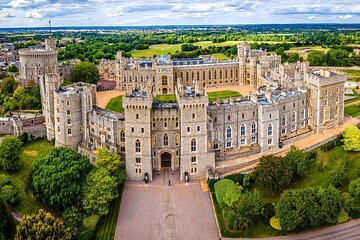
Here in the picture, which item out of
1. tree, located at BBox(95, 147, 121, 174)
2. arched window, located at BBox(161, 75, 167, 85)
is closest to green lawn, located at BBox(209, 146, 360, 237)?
tree, located at BBox(95, 147, 121, 174)

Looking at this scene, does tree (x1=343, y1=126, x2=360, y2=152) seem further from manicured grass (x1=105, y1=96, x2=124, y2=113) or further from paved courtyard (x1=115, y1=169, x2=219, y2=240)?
manicured grass (x1=105, y1=96, x2=124, y2=113)

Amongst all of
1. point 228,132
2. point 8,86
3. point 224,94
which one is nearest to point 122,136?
point 228,132

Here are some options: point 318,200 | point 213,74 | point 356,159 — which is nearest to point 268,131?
point 356,159

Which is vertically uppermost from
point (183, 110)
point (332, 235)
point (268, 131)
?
point (183, 110)

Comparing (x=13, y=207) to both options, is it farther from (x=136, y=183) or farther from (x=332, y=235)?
(x=332, y=235)

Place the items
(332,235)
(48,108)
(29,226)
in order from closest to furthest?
(29,226) < (332,235) < (48,108)

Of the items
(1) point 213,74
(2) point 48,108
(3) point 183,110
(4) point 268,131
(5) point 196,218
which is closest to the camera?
(5) point 196,218

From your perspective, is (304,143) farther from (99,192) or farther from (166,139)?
(99,192)
